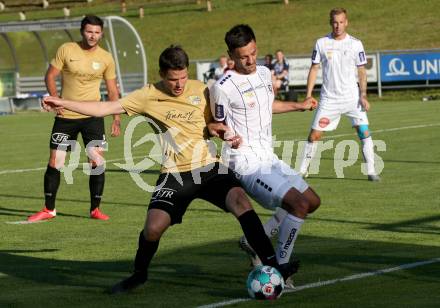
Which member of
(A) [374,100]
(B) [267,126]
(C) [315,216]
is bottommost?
(A) [374,100]

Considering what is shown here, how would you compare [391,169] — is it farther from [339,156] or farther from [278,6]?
[278,6]

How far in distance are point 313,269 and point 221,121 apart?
5.34 feet

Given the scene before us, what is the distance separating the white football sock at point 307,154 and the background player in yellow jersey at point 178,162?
8337mm

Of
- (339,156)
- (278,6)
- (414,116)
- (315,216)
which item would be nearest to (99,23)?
(315,216)

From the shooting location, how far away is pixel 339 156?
21156mm

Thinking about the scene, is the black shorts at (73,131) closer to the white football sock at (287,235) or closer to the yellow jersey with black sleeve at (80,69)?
the yellow jersey with black sleeve at (80,69)

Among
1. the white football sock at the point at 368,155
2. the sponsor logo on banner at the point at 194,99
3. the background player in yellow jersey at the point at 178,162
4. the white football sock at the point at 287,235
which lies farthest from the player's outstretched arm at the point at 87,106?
the white football sock at the point at 368,155

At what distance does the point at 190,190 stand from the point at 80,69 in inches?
210

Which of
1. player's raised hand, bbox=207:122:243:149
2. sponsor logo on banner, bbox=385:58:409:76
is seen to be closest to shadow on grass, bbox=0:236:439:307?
player's raised hand, bbox=207:122:243:149

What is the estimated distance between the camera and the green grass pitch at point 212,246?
8.95 metres

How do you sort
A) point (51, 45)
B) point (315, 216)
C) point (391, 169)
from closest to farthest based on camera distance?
point (315, 216), point (391, 169), point (51, 45)

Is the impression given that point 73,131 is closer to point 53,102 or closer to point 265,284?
point 53,102

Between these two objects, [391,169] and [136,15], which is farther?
[136,15]

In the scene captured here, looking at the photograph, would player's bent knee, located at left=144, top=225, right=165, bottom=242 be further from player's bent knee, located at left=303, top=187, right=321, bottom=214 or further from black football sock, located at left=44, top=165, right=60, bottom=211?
black football sock, located at left=44, top=165, right=60, bottom=211
